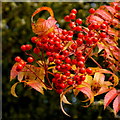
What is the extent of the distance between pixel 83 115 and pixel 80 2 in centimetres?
74

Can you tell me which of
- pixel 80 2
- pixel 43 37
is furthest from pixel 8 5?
pixel 43 37

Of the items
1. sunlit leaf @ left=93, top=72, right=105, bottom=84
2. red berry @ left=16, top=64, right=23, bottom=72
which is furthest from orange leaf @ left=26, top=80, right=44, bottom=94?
sunlit leaf @ left=93, top=72, right=105, bottom=84

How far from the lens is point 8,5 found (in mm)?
2051

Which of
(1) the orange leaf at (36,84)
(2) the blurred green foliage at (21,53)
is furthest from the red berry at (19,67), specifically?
(2) the blurred green foliage at (21,53)

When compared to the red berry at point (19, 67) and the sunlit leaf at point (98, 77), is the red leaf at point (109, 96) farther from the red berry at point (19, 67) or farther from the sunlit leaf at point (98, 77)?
the red berry at point (19, 67)

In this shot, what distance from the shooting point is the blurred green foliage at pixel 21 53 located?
1922 mm

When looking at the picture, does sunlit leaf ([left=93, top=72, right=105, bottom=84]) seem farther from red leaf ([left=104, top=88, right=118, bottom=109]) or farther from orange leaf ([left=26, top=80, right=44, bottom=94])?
orange leaf ([left=26, top=80, right=44, bottom=94])

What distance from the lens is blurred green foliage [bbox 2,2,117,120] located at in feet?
6.31

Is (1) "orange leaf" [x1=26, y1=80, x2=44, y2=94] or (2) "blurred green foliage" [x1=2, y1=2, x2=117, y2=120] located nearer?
(1) "orange leaf" [x1=26, y1=80, x2=44, y2=94]

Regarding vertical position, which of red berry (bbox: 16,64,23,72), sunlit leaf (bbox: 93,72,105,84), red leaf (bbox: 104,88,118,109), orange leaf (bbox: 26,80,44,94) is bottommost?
red leaf (bbox: 104,88,118,109)

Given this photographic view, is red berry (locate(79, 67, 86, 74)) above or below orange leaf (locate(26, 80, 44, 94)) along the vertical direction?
above

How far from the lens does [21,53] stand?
2.00 metres

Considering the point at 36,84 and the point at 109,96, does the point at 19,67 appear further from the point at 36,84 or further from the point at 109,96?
the point at 109,96

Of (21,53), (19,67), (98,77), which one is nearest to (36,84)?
(19,67)
